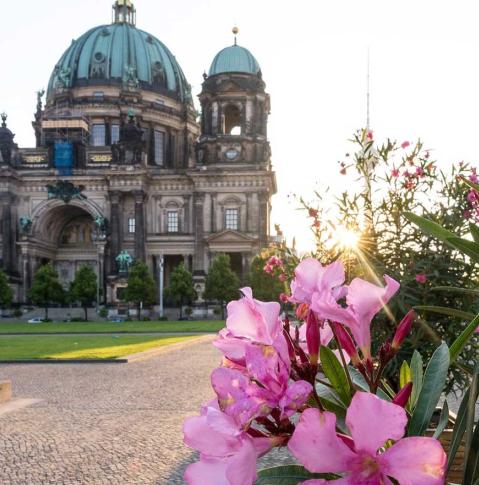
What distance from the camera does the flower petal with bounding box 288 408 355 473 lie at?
32.5 inches

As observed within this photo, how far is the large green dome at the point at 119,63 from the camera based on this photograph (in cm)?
6744

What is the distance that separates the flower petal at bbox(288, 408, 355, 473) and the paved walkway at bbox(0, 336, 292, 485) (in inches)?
205

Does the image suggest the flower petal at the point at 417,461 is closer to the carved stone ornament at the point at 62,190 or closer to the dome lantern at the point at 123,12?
the carved stone ornament at the point at 62,190

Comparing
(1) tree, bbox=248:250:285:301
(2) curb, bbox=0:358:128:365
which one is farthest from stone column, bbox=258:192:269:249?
(2) curb, bbox=0:358:128:365

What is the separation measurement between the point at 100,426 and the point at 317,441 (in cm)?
786

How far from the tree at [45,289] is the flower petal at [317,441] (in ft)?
178

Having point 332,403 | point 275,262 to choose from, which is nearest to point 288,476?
point 332,403

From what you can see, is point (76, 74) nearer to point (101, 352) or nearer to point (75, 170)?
point (75, 170)

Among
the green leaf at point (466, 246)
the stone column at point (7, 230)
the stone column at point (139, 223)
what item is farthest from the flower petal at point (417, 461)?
the stone column at point (7, 230)

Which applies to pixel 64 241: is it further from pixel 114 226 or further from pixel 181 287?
pixel 181 287

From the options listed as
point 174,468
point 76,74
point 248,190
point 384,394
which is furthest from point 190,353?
point 76,74

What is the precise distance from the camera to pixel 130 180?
5838cm

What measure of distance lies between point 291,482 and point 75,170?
61897 millimetres

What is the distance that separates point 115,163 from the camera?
196ft
